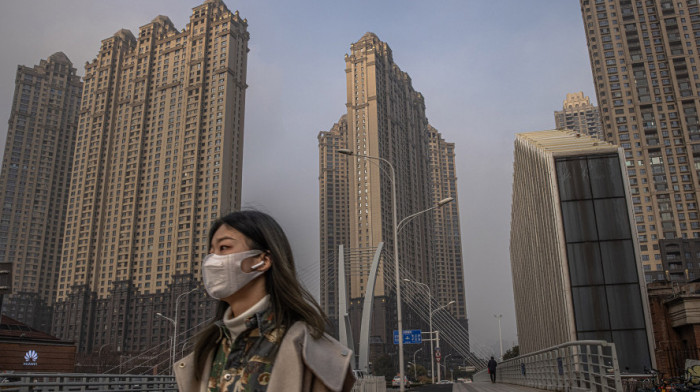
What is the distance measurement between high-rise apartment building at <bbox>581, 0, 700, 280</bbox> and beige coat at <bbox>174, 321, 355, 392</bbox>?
94.9 metres

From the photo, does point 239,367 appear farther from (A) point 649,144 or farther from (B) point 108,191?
(B) point 108,191

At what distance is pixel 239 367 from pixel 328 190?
12303 cm

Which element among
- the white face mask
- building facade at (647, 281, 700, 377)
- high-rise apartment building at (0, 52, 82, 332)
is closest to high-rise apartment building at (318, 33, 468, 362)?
building facade at (647, 281, 700, 377)

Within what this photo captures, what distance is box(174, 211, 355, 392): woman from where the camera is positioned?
192 centimetres

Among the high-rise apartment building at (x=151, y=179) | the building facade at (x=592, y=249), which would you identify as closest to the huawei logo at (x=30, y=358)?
the building facade at (x=592, y=249)

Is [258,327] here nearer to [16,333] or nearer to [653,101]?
[16,333]

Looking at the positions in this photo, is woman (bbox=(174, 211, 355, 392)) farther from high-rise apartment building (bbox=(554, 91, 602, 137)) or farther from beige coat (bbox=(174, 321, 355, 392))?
high-rise apartment building (bbox=(554, 91, 602, 137))

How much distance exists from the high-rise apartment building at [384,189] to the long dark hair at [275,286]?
248 ft

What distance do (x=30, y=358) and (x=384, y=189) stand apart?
238 ft

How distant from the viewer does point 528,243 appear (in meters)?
39.3

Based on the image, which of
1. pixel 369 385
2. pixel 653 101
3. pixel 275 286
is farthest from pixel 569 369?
pixel 653 101

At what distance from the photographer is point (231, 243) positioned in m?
2.27

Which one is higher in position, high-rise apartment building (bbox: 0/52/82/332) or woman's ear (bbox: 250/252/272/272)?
high-rise apartment building (bbox: 0/52/82/332)

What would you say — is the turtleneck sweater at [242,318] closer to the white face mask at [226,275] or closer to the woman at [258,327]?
the woman at [258,327]
